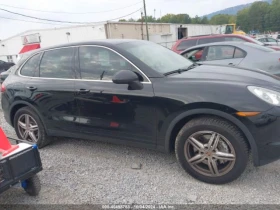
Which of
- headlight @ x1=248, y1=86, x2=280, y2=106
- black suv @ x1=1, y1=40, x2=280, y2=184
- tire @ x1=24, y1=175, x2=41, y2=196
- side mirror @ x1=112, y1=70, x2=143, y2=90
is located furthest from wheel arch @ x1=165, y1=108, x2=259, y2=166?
tire @ x1=24, y1=175, x2=41, y2=196

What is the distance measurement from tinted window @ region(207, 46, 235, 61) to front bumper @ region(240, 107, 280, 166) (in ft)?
14.1

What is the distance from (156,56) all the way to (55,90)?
149 centimetres

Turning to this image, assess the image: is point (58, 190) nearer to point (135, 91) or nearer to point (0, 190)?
point (0, 190)

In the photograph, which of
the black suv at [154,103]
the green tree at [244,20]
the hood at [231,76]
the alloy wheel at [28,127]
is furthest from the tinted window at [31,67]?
the green tree at [244,20]

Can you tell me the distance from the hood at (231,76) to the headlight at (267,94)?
92 mm

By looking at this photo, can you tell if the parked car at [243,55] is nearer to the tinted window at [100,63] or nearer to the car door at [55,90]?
the tinted window at [100,63]

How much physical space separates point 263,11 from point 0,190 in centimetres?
11334

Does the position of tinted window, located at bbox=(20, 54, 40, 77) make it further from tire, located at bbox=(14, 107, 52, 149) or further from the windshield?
the windshield

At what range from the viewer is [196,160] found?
115 inches

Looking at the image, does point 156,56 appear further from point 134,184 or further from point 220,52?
point 220,52

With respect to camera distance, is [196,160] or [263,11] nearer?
[196,160]

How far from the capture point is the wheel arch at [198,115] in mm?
2615

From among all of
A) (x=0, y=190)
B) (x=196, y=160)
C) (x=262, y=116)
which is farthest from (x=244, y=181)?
(x=0, y=190)

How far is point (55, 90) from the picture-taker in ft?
12.1
